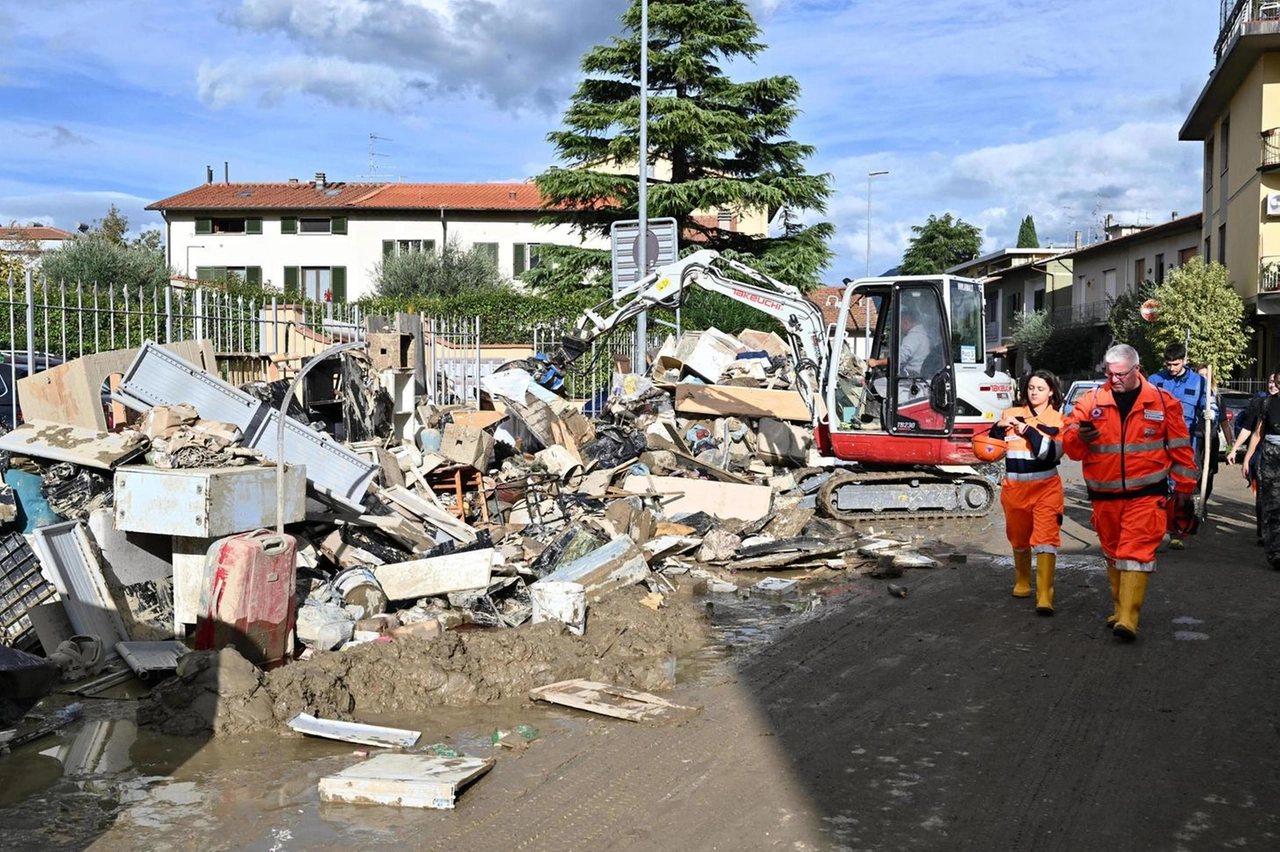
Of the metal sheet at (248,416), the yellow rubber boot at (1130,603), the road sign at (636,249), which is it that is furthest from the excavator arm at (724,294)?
the yellow rubber boot at (1130,603)

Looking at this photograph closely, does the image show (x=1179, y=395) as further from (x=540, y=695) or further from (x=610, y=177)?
(x=610, y=177)

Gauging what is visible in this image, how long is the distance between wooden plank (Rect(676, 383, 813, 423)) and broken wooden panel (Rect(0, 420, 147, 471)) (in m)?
9.60

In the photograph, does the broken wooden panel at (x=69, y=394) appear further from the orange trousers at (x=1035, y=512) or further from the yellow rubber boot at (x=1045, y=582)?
the yellow rubber boot at (x=1045, y=582)

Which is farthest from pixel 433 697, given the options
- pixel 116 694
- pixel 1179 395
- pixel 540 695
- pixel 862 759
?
pixel 1179 395

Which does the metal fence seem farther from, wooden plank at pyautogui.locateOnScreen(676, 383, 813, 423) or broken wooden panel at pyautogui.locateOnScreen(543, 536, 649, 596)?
broken wooden panel at pyautogui.locateOnScreen(543, 536, 649, 596)

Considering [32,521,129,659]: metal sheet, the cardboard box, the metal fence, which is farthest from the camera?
the metal fence

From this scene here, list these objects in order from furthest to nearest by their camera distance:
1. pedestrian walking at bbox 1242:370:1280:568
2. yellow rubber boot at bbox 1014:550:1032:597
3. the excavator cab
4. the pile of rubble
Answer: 1. the excavator cab
2. pedestrian walking at bbox 1242:370:1280:568
3. yellow rubber boot at bbox 1014:550:1032:597
4. the pile of rubble

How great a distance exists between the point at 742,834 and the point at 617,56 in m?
27.3

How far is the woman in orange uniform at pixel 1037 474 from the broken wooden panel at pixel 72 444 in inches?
243

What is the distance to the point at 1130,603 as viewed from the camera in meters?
7.42

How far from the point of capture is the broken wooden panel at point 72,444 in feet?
26.8

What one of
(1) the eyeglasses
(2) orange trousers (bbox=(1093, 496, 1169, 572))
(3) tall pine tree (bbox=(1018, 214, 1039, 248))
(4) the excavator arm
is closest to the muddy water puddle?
(2) orange trousers (bbox=(1093, 496, 1169, 572))

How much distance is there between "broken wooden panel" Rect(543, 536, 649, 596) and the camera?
8.86 m

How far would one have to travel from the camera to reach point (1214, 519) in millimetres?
13359
